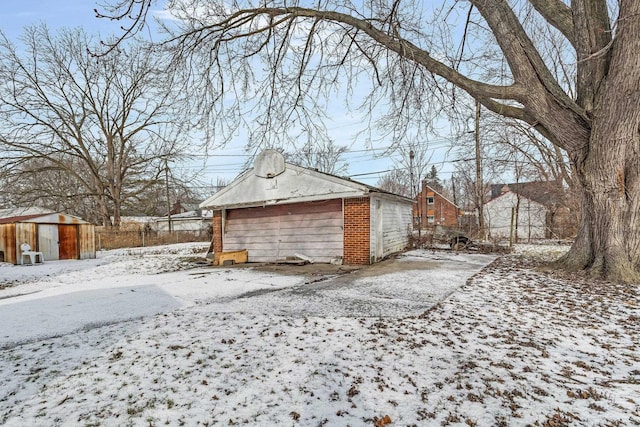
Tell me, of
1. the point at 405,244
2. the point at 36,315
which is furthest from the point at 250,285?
the point at 405,244

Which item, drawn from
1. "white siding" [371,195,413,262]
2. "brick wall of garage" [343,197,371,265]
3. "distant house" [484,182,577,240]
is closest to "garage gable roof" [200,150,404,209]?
"brick wall of garage" [343,197,371,265]

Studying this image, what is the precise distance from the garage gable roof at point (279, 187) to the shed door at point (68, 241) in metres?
7.38

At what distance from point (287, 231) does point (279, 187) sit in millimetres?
1406

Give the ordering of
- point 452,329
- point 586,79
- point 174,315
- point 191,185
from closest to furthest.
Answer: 1. point 452,329
2. point 174,315
3. point 586,79
4. point 191,185

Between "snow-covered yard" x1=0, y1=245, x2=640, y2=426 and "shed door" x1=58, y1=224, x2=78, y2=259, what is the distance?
33.1 feet

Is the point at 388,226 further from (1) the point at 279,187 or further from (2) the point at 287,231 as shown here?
(1) the point at 279,187

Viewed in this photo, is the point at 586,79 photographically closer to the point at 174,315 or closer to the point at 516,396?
the point at 516,396

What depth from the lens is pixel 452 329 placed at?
357 cm

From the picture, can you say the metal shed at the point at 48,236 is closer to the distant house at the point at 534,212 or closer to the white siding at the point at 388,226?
the white siding at the point at 388,226

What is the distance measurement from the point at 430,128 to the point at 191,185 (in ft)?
73.7

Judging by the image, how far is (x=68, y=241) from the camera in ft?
45.8

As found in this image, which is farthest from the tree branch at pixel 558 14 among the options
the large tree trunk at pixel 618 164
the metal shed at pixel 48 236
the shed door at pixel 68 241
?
the shed door at pixel 68 241

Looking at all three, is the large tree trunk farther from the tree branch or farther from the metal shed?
the metal shed

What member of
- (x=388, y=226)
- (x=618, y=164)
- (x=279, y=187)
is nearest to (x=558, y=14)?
(x=618, y=164)
